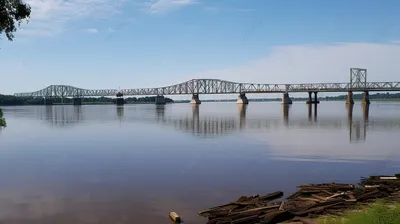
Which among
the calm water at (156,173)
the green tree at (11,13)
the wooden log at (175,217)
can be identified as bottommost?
the calm water at (156,173)

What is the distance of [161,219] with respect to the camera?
47.4 ft

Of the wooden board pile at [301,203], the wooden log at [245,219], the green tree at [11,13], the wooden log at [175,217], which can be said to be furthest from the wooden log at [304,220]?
the green tree at [11,13]

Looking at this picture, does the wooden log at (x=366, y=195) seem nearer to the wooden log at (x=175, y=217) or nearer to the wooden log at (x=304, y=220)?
the wooden log at (x=304, y=220)

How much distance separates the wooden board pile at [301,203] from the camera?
13.3 m

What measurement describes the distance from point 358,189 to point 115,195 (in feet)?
36.9

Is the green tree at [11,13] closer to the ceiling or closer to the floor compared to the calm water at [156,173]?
closer to the ceiling

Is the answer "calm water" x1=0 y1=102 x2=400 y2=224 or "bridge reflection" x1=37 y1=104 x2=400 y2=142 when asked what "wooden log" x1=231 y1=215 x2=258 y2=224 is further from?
"bridge reflection" x1=37 y1=104 x2=400 y2=142

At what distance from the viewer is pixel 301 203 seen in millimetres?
14961

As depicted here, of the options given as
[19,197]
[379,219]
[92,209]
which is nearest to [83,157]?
[19,197]

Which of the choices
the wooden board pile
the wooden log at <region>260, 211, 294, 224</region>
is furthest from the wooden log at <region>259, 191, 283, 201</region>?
the wooden log at <region>260, 211, 294, 224</region>

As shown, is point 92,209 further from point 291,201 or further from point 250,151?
point 250,151

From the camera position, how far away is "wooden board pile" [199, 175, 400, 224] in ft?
43.6

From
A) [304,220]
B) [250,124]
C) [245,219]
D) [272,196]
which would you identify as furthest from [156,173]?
[250,124]

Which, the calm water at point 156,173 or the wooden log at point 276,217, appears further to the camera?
the calm water at point 156,173
